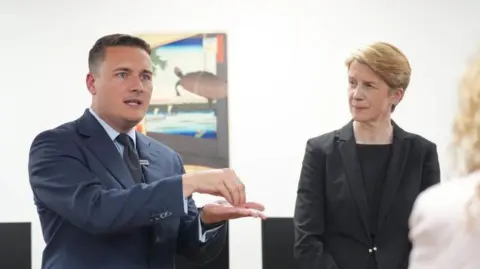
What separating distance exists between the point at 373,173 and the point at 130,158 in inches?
39.5

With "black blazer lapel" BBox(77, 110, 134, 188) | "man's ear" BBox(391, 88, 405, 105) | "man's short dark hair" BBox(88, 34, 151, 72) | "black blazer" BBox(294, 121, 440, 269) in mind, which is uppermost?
"man's short dark hair" BBox(88, 34, 151, 72)

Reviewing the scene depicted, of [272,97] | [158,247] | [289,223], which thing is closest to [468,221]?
[158,247]

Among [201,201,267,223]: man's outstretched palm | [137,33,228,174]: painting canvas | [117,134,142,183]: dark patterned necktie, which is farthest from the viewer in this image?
[137,33,228,174]: painting canvas

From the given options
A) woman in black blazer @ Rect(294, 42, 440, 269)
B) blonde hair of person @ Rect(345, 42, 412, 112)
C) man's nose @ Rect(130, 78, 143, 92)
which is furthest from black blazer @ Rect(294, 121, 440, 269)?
man's nose @ Rect(130, 78, 143, 92)

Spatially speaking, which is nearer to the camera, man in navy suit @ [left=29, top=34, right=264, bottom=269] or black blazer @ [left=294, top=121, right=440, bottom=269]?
man in navy suit @ [left=29, top=34, right=264, bottom=269]

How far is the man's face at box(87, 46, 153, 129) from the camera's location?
2.03m

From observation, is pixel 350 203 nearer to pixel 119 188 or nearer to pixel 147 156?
pixel 147 156

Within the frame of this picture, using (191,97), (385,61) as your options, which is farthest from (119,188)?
(191,97)

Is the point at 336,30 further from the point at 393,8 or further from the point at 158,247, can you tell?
the point at 158,247

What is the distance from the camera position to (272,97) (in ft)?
12.5

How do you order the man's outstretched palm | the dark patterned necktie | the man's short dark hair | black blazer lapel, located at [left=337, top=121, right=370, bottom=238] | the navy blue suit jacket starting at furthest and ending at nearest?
black blazer lapel, located at [left=337, top=121, right=370, bottom=238]
the man's short dark hair
the dark patterned necktie
the man's outstretched palm
the navy blue suit jacket

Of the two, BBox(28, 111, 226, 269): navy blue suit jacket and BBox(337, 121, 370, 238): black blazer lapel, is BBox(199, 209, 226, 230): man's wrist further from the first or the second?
BBox(337, 121, 370, 238): black blazer lapel

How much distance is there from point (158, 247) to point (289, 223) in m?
1.25

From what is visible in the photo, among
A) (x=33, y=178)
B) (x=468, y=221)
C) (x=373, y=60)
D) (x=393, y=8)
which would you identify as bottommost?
(x=33, y=178)
